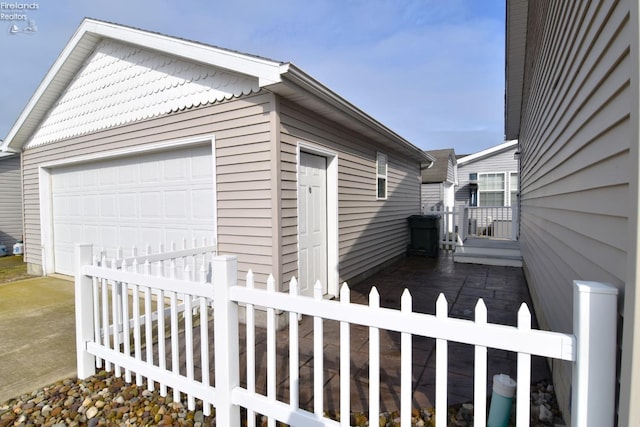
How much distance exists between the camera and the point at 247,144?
161 inches

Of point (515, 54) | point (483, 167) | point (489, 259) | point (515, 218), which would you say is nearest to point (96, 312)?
point (515, 54)

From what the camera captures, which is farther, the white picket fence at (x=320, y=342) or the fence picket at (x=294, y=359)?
the fence picket at (x=294, y=359)

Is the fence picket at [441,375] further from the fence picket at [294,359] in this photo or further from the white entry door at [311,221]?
the white entry door at [311,221]

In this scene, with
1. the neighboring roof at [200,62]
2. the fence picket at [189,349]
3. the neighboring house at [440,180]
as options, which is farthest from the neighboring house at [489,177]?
the fence picket at [189,349]

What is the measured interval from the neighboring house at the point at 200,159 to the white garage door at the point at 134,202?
1.0 inches

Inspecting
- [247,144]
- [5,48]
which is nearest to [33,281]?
[5,48]

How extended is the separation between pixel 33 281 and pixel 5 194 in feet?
25.6

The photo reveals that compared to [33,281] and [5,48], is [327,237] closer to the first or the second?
[33,281]

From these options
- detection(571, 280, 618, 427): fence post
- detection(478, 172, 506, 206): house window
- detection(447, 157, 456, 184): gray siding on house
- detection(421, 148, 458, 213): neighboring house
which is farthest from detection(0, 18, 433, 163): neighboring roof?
detection(478, 172, 506, 206): house window

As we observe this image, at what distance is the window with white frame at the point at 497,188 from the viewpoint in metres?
15.9

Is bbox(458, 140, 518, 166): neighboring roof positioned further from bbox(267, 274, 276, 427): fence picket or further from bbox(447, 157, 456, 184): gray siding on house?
bbox(267, 274, 276, 427): fence picket

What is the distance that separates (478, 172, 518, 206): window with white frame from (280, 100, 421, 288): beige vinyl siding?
8694mm

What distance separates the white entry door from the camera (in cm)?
460

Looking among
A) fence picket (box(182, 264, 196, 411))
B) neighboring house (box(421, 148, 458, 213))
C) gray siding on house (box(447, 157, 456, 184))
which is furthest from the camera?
gray siding on house (box(447, 157, 456, 184))
